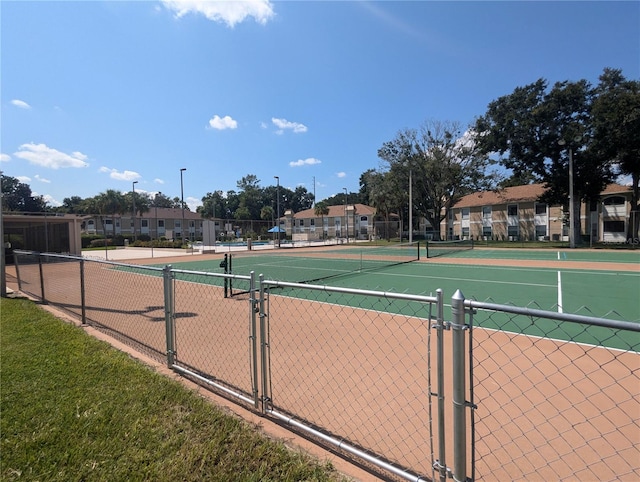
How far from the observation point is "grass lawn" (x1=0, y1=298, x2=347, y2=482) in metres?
2.71

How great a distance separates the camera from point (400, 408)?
12.1 feet

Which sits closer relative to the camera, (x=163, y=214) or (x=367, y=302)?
(x=367, y=302)

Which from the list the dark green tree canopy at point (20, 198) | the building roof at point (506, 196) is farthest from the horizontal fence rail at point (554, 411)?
the dark green tree canopy at point (20, 198)

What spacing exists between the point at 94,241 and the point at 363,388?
177 ft

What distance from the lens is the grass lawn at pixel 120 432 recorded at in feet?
8.89

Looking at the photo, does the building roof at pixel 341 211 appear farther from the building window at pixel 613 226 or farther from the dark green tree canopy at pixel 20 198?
the dark green tree canopy at pixel 20 198

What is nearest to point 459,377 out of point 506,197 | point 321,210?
point 506,197

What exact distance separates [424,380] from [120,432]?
10.8 ft

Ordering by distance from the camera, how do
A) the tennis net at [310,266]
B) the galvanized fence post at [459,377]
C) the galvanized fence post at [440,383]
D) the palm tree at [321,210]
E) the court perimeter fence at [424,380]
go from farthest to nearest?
the palm tree at [321,210] < the tennis net at [310,266] < the court perimeter fence at [424,380] < the galvanized fence post at [440,383] < the galvanized fence post at [459,377]

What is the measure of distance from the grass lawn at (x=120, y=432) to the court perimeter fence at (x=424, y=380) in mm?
410

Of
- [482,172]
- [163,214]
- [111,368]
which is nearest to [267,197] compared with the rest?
[163,214]

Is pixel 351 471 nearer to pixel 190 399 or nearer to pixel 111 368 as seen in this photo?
pixel 190 399

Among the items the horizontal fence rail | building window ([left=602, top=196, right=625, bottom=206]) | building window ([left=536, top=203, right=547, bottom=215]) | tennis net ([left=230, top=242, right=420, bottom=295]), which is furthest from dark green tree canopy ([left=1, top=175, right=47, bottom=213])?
building window ([left=602, top=196, right=625, bottom=206])

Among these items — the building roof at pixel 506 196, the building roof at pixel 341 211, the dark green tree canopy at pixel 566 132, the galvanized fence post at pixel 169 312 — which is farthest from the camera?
the building roof at pixel 341 211
